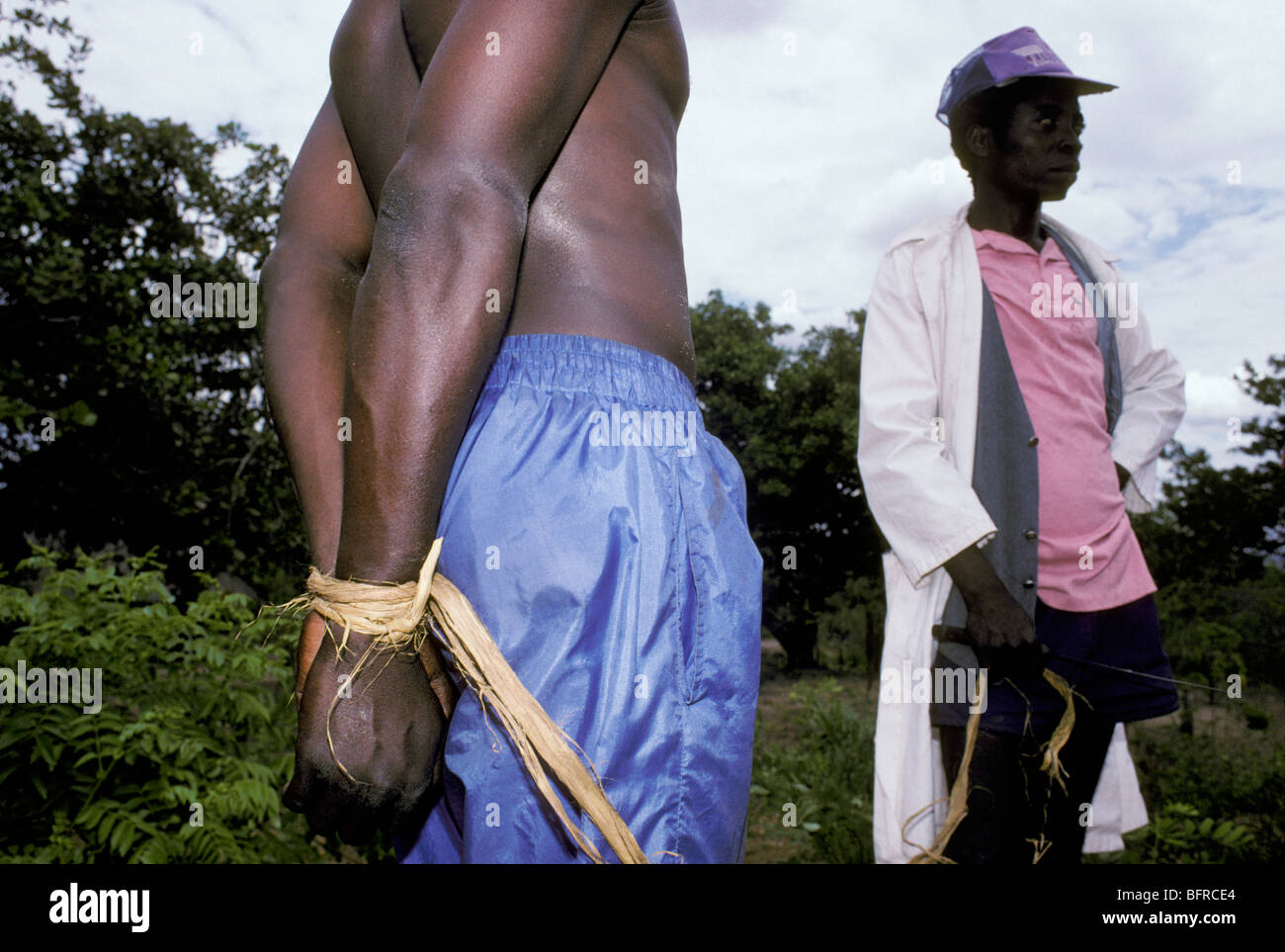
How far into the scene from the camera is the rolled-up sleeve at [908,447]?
2.16m

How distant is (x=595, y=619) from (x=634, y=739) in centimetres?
15

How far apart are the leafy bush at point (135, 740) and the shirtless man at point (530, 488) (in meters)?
1.17

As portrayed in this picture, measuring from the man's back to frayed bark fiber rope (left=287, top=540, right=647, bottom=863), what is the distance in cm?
40

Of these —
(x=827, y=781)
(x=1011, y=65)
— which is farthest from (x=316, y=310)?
(x=827, y=781)

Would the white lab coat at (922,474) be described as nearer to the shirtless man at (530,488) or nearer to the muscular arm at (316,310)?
the shirtless man at (530,488)

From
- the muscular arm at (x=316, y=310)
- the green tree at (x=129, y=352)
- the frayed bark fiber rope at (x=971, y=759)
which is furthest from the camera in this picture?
the green tree at (x=129, y=352)

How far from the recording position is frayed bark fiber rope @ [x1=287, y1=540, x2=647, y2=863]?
3.24 feet

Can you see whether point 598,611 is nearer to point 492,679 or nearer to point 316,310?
point 492,679

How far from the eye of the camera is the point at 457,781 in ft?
3.57

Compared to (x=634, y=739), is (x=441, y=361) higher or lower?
higher

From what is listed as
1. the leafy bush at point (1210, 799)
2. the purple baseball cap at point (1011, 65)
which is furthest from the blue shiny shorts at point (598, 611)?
the leafy bush at point (1210, 799)

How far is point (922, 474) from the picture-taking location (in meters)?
2.21

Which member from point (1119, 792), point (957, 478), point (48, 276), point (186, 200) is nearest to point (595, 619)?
point (957, 478)

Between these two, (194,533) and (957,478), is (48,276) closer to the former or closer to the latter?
(194,533)
